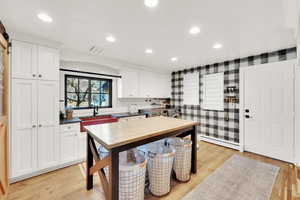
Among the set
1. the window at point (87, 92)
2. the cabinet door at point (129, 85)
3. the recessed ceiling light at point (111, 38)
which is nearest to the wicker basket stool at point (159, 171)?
the recessed ceiling light at point (111, 38)

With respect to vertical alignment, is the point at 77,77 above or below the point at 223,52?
below

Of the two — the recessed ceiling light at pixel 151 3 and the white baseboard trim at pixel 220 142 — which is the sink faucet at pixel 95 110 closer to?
the recessed ceiling light at pixel 151 3

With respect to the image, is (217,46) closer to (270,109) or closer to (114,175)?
(270,109)

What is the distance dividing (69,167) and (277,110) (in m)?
4.26

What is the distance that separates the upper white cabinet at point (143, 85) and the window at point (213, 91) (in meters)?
1.32

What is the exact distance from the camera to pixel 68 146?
2.40 metres

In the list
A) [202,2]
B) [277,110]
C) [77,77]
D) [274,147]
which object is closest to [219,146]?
[274,147]

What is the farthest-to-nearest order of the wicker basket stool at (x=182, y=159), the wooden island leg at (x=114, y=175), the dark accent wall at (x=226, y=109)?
the dark accent wall at (x=226, y=109)
the wicker basket stool at (x=182, y=159)
the wooden island leg at (x=114, y=175)

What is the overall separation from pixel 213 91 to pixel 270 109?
4.13 ft

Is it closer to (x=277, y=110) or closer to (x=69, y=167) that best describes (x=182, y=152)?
(x=69, y=167)

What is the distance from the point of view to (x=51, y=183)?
1.94m

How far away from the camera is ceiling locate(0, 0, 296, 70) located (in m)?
1.37

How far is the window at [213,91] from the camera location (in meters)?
3.47

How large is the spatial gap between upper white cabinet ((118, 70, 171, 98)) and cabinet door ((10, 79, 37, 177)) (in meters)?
1.86
